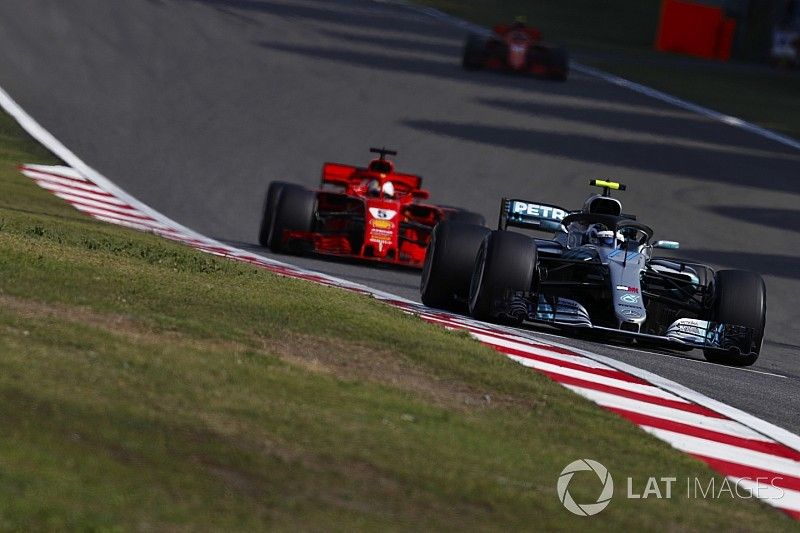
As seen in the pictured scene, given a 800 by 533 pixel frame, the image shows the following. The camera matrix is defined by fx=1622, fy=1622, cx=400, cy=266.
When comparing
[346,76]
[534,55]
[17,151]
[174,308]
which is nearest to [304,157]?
[17,151]

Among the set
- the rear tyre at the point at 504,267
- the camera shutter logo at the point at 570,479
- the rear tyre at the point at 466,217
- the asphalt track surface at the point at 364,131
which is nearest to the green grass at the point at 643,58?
the asphalt track surface at the point at 364,131

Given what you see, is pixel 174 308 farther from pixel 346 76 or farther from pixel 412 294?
pixel 346 76

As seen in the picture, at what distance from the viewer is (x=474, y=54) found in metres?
36.6

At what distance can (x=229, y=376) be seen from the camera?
24.9 ft

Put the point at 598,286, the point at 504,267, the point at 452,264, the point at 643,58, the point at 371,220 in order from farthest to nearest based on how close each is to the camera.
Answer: the point at 643,58, the point at 371,220, the point at 452,264, the point at 598,286, the point at 504,267

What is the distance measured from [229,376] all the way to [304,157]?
17.8 metres

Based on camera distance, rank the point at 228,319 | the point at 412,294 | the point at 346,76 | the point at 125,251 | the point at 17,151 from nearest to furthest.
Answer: the point at 228,319 < the point at 125,251 < the point at 412,294 < the point at 17,151 < the point at 346,76

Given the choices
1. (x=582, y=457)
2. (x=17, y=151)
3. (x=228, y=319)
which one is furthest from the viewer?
(x=17, y=151)

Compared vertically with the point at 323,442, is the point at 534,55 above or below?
above

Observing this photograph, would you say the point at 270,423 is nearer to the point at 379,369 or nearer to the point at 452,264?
the point at 379,369

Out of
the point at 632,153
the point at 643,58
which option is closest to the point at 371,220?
the point at 632,153

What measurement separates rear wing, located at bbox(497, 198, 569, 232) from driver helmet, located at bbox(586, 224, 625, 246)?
0.92m

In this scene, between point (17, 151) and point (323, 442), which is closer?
point (323, 442)

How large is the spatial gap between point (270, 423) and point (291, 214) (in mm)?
10084
